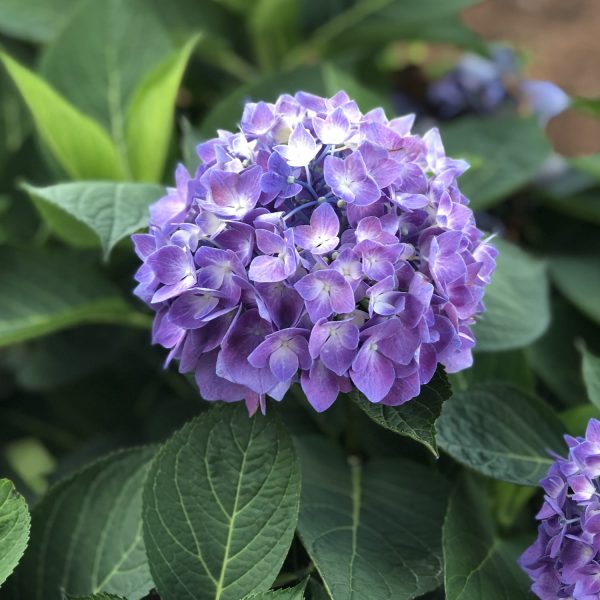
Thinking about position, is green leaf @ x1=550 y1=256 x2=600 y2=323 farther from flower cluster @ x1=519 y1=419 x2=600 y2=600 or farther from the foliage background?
flower cluster @ x1=519 y1=419 x2=600 y2=600

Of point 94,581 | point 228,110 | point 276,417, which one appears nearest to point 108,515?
point 94,581

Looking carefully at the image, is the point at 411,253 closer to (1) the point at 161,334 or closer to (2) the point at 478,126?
(1) the point at 161,334

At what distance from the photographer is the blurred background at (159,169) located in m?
0.88

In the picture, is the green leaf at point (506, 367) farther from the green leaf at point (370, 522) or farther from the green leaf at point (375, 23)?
the green leaf at point (375, 23)

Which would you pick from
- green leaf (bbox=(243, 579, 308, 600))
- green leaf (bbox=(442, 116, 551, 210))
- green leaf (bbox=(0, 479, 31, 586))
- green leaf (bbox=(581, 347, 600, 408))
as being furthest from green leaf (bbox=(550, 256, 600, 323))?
green leaf (bbox=(0, 479, 31, 586))

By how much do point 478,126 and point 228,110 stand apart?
0.39m

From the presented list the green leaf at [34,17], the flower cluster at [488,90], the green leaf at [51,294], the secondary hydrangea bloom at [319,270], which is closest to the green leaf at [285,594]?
the secondary hydrangea bloom at [319,270]

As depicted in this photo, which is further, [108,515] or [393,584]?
[108,515]

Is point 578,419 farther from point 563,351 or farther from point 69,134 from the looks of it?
point 69,134

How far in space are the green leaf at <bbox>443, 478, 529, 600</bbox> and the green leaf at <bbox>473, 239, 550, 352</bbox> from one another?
0.49ft

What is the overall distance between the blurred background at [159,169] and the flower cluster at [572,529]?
0.18m

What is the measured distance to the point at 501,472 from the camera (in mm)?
673

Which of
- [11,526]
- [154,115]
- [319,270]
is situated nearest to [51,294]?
[154,115]

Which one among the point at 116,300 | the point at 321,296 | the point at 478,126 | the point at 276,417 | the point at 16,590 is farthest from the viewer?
the point at 478,126
